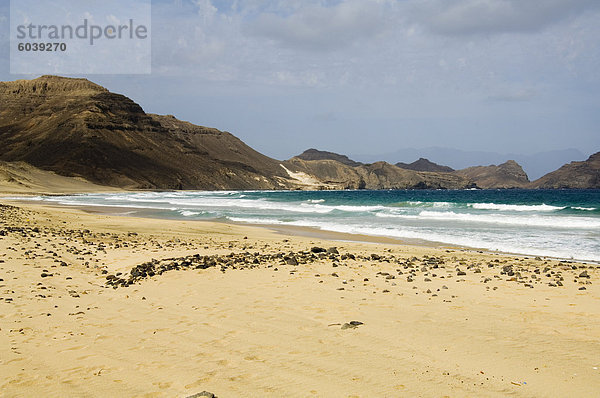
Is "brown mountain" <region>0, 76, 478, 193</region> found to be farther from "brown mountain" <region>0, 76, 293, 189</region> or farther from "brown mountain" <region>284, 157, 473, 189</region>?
"brown mountain" <region>284, 157, 473, 189</region>

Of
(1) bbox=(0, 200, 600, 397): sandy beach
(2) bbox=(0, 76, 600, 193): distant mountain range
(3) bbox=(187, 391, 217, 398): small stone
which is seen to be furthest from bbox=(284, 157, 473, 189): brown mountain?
(3) bbox=(187, 391, 217, 398): small stone

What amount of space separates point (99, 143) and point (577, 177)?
182 m

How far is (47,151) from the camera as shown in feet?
351

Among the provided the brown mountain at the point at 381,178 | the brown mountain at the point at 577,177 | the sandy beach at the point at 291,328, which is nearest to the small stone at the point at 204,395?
the sandy beach at the point at 291,328

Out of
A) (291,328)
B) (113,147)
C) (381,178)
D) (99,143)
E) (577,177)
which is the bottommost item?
(291,328)

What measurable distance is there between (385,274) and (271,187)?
14519 cm

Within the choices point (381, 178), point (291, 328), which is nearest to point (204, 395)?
point (291, 328)

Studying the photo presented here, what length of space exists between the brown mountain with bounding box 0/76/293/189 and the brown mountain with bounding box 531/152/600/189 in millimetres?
118053

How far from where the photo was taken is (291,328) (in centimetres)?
551

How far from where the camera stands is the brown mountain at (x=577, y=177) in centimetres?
17888

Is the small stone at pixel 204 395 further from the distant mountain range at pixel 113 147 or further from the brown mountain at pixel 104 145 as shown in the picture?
the brown mountain at pixel 104 145

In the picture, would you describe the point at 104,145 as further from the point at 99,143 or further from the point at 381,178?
the point at 381,178

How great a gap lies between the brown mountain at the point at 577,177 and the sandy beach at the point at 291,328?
20159 cm

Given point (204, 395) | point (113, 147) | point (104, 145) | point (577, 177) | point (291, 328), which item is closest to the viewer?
point (204, 395)
